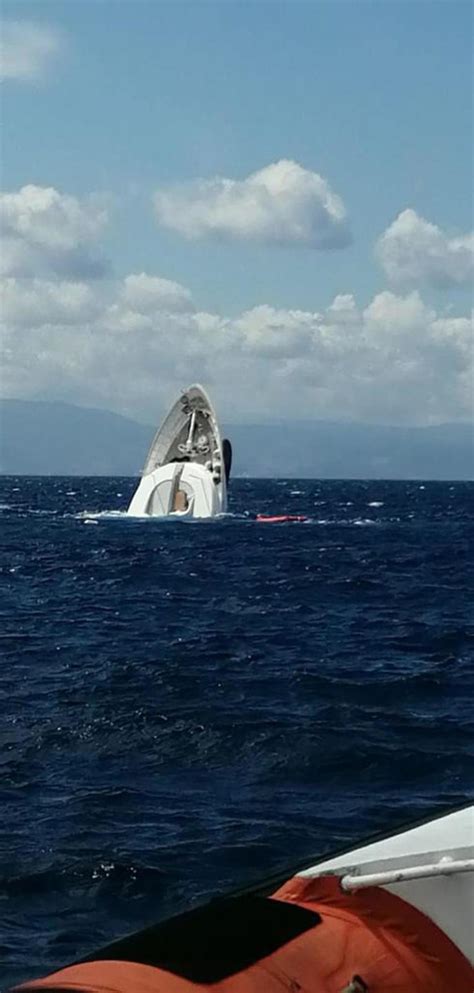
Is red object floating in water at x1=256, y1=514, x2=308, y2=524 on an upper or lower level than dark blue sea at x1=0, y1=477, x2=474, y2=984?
upper

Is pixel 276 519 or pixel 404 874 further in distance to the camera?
pixel 276 519

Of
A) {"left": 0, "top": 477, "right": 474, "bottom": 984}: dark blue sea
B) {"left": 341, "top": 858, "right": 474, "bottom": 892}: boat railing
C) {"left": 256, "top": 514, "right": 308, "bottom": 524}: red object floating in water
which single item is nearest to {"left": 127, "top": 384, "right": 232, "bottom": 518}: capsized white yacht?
{"left": 256, "top": 514, "right": 308, "bottom": 524}: red object floating in water

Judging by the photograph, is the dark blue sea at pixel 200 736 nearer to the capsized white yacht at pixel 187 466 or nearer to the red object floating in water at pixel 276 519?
the capsized white yacht at pixel 187 466

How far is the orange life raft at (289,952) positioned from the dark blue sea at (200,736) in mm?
1451

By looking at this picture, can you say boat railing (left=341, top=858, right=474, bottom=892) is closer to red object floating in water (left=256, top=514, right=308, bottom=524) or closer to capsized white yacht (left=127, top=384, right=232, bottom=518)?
capsized white yacht (left=127, top=384, right=232, bottom=518)

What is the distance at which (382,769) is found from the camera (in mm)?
15141

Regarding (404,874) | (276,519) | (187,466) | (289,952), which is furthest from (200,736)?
(276,519)

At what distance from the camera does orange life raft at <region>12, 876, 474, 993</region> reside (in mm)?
6184

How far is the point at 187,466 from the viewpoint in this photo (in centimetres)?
8062

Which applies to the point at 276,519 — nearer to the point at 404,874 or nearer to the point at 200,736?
the point at 200,736

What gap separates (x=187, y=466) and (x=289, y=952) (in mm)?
74270

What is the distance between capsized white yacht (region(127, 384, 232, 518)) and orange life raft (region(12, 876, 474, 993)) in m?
72.1

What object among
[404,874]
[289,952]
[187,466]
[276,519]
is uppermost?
[187,466]

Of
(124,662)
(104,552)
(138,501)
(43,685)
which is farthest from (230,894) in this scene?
(138,501)
